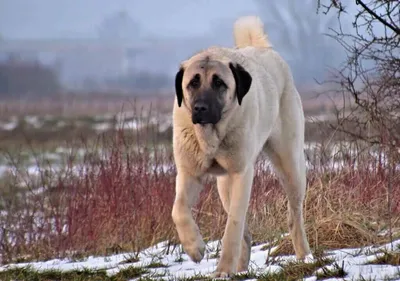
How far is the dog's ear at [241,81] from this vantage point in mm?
6449

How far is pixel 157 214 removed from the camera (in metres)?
9.09

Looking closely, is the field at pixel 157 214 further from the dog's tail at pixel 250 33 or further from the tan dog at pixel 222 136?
the dog's tail at pixel 250 33

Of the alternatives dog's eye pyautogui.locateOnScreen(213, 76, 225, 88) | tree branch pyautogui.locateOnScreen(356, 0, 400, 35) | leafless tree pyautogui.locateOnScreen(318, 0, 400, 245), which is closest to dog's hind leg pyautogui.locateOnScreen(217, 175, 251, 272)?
dog's eye pyautogui.locateOnScreen(213, 76, 225, 88)

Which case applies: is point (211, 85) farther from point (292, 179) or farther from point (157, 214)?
point (157, 214)

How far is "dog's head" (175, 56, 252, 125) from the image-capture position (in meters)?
6.29

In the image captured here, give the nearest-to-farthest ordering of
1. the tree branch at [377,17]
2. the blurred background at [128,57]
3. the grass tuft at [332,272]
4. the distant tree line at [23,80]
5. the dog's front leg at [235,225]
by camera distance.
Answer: the grass tuft at [332,272], the dog's front leg at [235,225], the tree branch at [377,17], the distant tree line at [23,80], the blurred background at [128,57]

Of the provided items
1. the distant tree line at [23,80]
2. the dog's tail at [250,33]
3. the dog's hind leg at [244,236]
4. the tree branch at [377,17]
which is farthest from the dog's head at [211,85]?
the distant tree line at [23,80]

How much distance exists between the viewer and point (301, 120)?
7.44 metres

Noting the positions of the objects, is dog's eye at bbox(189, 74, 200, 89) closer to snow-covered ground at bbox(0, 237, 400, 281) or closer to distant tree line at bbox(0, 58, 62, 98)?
snow-covered ground at bbox(0, 237, 400, 281)

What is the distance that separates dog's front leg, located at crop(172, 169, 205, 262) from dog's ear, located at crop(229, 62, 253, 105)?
634 millimetres

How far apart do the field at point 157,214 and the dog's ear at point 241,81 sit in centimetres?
120

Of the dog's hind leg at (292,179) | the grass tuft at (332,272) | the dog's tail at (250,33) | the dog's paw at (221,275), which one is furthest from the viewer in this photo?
the dog's tail at (250,33)

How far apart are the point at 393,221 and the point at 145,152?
3144mm

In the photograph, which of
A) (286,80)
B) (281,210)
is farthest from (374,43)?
(281,210)
